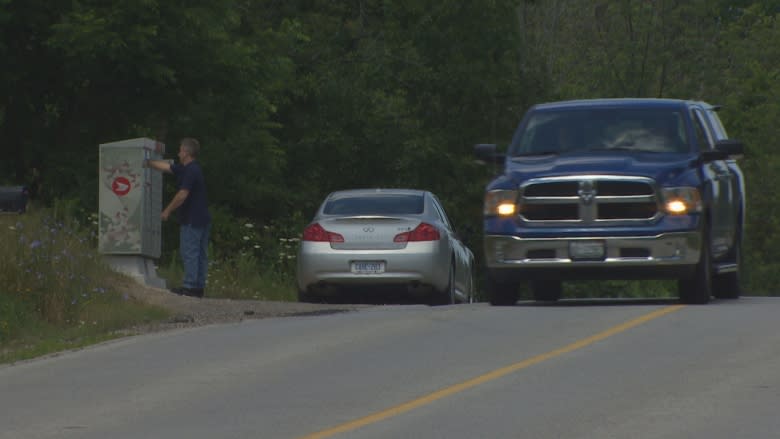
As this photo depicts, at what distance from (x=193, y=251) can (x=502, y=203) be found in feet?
14.0

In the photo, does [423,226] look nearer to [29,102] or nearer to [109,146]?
[109,146]

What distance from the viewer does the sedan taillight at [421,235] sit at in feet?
73.8

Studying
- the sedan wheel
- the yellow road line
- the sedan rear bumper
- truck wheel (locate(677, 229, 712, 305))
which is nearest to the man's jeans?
the sedan rear bumper

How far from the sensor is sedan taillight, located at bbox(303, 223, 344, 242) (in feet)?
73.4

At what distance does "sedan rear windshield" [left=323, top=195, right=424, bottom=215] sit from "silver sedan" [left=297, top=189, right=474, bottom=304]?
13mm

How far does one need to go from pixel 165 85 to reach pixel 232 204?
5943mm

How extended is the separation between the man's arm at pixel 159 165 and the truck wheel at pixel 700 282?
629cm

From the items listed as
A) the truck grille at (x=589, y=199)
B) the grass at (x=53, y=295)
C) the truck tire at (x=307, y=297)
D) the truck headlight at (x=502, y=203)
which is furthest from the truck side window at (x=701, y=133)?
the grass at (x=53, y=295)

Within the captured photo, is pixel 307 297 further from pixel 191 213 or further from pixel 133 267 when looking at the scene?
pixel 133 267

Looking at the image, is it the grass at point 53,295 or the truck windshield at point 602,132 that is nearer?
the grass at point 53,295

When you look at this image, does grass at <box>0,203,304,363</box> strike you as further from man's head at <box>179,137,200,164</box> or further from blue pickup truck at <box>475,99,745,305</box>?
blue pickup truck at <box>475,99,745,305</box>

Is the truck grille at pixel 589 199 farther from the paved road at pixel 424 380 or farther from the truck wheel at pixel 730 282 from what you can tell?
the truck wheel at pixel 730 282

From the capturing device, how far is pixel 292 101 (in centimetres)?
4269

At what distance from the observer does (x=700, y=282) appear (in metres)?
19.0
